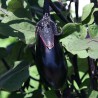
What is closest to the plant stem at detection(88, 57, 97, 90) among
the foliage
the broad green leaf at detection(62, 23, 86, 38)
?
the foliage

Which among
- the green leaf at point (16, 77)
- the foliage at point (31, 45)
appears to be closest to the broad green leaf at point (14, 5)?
the foliage at point (31, 45)

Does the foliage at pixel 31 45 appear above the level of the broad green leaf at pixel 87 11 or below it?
Answer: below

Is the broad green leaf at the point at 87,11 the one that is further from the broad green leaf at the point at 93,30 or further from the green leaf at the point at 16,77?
the green leaf at the point at 16,77

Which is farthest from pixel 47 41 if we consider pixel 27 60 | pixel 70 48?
pixel 27 60

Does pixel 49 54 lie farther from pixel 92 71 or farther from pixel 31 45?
pixel 92 71

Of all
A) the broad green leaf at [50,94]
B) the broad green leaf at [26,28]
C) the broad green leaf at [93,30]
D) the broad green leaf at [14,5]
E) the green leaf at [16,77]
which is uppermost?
the broad green leaf at [14,5]
